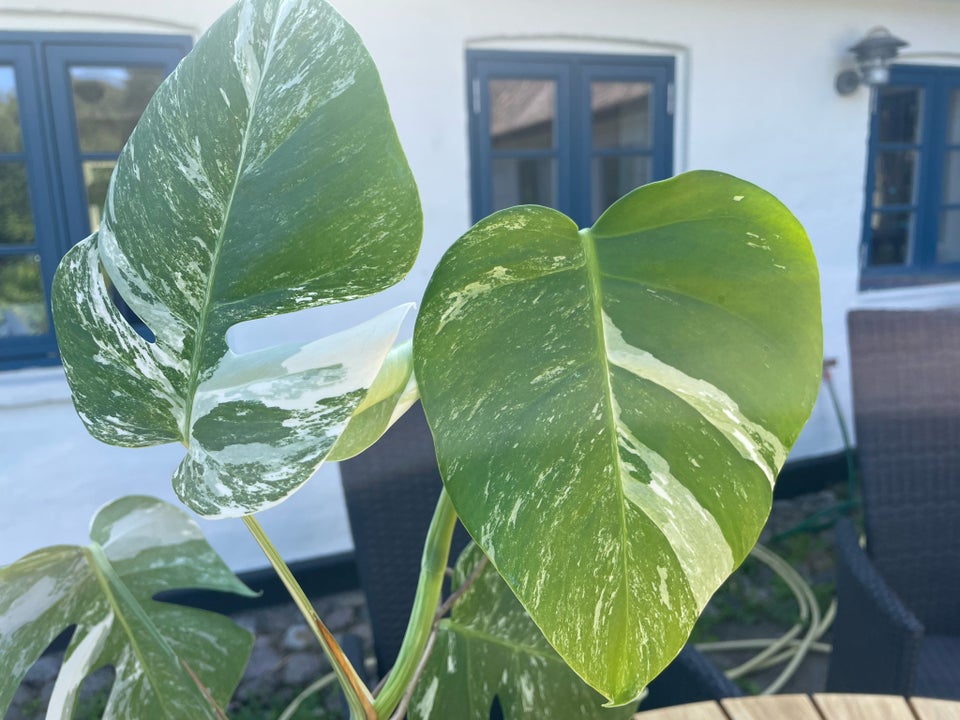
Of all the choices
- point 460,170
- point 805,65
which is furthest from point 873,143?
point 460,170

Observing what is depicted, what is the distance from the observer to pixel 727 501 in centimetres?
34

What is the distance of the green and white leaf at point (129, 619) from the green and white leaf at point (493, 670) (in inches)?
6.5

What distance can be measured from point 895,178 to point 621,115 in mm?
1604

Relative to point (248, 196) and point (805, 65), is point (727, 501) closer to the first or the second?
point (248, 196)

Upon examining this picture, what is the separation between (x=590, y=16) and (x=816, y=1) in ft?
3.56

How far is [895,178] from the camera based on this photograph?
3738 millimetres

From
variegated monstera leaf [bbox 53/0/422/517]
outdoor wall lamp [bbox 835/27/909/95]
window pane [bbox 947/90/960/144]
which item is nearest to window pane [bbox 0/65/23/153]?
variegated monstera leaf [bbox 53/0/422/517]

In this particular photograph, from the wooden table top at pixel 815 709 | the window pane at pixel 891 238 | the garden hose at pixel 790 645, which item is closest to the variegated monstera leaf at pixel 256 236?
the wooden table top at pixel 815 709

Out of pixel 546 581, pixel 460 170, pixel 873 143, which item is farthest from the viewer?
pixel 873 143

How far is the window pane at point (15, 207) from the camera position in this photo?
241 cm

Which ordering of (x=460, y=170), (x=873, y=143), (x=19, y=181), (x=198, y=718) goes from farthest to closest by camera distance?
(x=873, y=143) < (x=460, y=170) < (x=19, y=181) < (x=198, y=718)

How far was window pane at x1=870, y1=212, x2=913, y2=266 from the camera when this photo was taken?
371cm

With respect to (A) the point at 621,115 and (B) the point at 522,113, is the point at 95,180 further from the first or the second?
(A) the point at 621,115

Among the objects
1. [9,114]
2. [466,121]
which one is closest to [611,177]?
[466,121]
